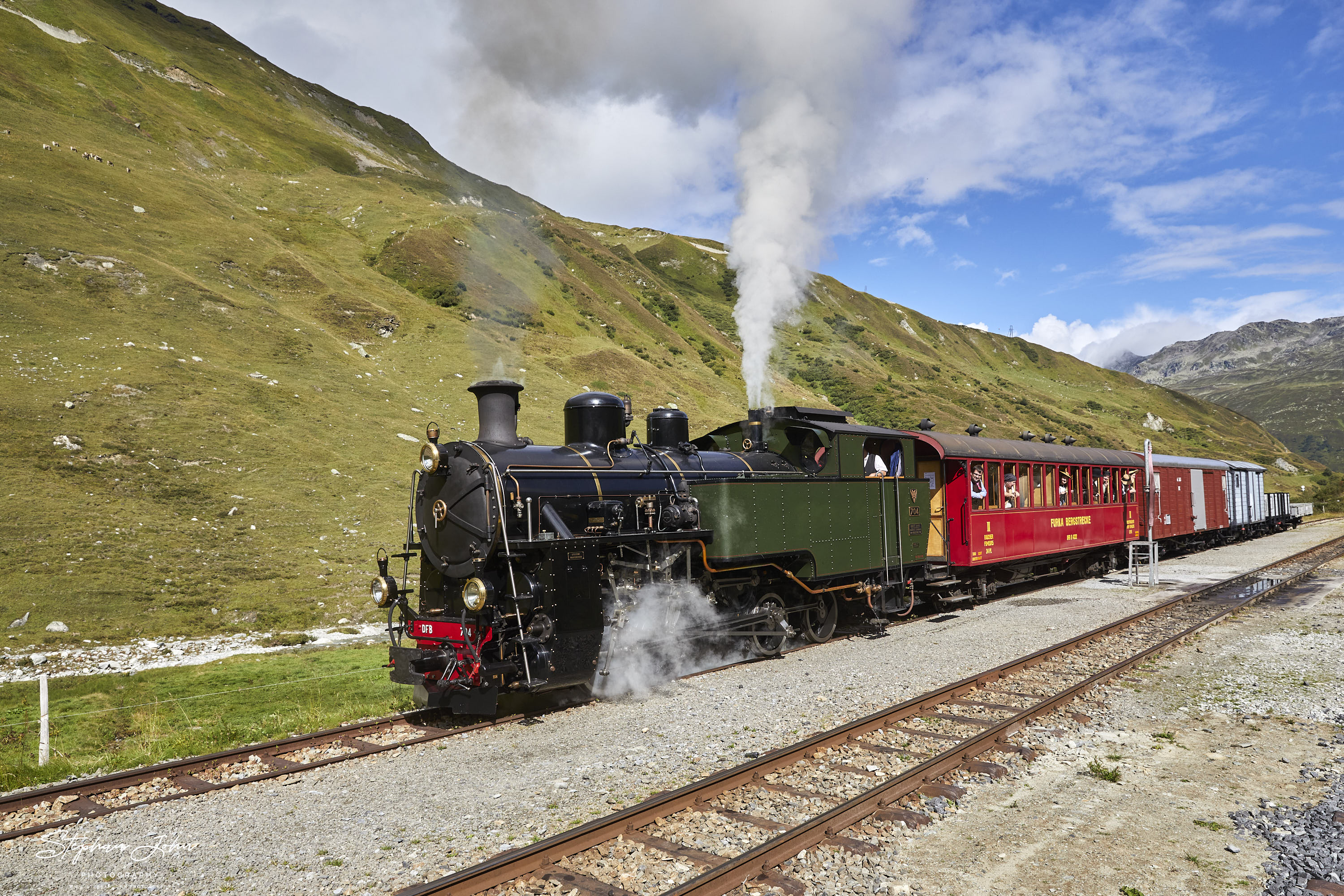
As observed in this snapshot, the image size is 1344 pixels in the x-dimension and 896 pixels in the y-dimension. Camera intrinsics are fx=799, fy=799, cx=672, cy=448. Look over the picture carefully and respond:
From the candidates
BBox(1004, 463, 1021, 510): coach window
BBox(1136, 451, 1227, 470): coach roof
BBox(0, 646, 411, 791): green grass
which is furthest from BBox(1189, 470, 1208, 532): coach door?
BBox(0, 646, 411, 791): green grass

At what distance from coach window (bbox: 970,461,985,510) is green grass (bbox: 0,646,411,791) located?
10.3m

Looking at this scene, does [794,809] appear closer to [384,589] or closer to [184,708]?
[384,589]

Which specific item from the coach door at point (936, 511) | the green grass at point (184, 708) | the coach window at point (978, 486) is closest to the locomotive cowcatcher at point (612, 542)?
the green grass at point (184, 708)

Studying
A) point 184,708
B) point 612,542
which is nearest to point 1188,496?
point 612,542

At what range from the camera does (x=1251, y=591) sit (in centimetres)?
1662

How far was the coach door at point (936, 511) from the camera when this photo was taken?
48.1ft

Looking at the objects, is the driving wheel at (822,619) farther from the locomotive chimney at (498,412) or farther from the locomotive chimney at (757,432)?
the locomotive chimney at (498,412)

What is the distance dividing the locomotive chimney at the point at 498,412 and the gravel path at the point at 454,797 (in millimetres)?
3196

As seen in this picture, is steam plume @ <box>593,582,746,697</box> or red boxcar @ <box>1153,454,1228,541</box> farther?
red boxcar @ <box>1153,454,1228,541</box>

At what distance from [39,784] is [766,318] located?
45.7ft

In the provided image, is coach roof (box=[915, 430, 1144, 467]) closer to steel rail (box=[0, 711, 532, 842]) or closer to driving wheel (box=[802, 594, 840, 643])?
driving wheel (box=[802, 594, 840, 643])

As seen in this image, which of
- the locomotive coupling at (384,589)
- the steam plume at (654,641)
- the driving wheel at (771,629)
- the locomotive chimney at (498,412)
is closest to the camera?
the locomotive coupling at (384,589)
